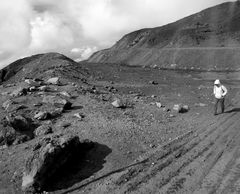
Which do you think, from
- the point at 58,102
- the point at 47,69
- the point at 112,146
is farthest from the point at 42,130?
the point at 47,69

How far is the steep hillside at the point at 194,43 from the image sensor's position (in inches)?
3007

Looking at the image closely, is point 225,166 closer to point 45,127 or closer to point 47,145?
point 47,145

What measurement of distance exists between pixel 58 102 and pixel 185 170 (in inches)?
338

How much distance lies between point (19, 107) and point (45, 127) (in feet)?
10.2

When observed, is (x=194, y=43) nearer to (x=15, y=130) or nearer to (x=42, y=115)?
(x=42, y=115)

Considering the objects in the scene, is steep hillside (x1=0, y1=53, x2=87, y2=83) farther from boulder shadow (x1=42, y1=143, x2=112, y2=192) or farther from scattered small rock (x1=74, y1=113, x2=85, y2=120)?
boulder shadow (x1=42, y1=143, x2=112, y2=192)

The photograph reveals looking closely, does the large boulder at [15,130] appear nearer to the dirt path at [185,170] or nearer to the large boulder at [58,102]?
the large boulder at [58,102]

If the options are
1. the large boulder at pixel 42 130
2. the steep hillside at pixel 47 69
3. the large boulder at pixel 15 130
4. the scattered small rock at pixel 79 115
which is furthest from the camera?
the steep hillside at pixel 47 69

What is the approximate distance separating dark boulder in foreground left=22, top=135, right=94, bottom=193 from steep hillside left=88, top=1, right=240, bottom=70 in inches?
2371

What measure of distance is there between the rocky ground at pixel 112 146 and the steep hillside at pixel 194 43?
53824 mm

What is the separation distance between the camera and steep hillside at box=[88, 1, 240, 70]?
76375 millimetres

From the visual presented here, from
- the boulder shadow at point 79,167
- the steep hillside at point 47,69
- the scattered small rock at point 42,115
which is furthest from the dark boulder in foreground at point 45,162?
the steep hillside at point 47,69

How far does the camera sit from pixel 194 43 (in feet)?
323

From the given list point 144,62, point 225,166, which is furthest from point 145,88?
point 144,62
